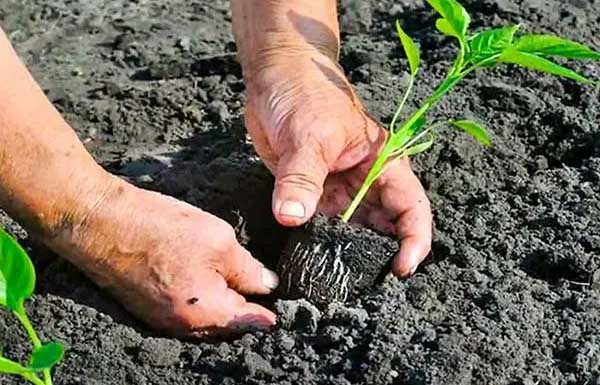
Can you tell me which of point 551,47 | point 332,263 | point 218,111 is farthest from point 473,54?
point 218,111

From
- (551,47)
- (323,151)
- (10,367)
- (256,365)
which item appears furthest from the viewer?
(323,151)

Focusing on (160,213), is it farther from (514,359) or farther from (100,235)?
A: (514,359)

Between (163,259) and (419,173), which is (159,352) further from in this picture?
(419,173)

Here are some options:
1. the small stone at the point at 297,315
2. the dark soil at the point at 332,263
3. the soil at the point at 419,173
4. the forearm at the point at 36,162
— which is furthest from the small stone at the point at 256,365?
the forearm at the point at 36,162

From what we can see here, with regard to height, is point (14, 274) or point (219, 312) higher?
point (14, 274)

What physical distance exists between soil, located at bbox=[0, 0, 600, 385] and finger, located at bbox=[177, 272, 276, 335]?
4 centimetres

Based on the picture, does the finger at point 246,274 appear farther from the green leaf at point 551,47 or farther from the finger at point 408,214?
the green leaf at point 551,47

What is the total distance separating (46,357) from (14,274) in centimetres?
14

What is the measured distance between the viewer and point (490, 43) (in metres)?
2.09

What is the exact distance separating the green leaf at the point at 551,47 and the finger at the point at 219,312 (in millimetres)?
638

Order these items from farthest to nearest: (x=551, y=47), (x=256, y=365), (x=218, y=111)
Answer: (x=218, y=111)
(x=551, y=47)
(x=256, y=365)

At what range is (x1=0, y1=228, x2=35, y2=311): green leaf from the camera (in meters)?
1.63

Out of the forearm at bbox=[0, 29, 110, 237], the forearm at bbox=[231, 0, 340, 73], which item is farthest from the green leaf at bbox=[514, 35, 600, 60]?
the forearm at bbox=[0, 29, 110, 237]

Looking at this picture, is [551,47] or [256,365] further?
[551,47]
